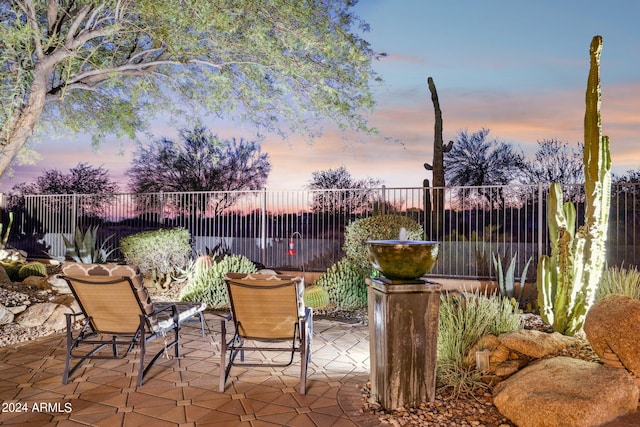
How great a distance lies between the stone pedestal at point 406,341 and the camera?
9.95ft

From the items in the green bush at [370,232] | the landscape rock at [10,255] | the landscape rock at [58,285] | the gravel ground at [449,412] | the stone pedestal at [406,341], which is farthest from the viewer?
the landscape rock at [10,255]

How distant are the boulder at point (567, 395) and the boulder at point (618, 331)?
0.41 feet

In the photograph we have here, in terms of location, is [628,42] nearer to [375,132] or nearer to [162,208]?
[375,132]

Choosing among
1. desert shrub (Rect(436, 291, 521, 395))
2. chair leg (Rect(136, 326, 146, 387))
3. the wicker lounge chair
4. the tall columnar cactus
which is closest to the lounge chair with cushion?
chair leg (Rect(136, 326, 146, 387))

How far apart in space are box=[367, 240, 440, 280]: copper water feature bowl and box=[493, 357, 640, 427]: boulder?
105 centimetres

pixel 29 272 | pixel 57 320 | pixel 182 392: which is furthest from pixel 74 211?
pixel 182 392

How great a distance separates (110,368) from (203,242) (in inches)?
336

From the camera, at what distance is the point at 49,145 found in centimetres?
1005

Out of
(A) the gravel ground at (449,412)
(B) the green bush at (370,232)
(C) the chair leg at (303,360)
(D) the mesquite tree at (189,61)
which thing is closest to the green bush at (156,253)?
(D) the mesquite tree at (189,61)

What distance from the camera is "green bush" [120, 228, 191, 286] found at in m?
8.73

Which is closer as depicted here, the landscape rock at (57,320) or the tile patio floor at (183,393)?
the tile patio floor at (183,393)

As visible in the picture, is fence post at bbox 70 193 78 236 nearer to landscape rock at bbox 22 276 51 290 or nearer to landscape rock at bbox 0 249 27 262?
landscape rock at bbox 0 249 27 262

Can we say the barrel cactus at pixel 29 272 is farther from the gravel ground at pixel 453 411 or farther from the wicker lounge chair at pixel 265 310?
the gravel ground at pixel 453 411

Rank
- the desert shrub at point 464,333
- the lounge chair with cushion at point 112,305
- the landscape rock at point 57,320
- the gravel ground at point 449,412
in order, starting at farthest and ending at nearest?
1. the landscape rock at point 57,320
2. the lounge chair with cushion at point 112,305
3. the desert shrub at point 464,333
4. the gravel ground at point 449,412
